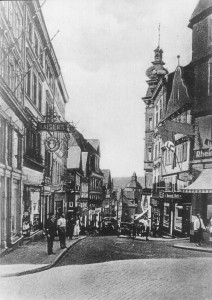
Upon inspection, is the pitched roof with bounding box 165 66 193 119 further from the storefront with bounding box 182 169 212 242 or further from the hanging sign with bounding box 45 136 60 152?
the hanging sign with bounding box 45 136 60 152

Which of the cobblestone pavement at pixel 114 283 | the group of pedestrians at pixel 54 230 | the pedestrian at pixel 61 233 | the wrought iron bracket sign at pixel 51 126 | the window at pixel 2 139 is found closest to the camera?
the cobblestone pavement at pixel 114 283

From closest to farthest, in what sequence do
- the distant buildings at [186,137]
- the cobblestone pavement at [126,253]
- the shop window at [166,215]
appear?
the cobblestone pavement at [126,253] → the distant buildings at [186,137] → the shop window at [166,215]

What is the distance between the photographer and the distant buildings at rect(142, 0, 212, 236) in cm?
1478

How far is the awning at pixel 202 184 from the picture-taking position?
1486cm

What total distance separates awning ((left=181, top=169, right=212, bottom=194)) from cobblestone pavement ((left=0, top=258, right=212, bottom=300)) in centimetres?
289

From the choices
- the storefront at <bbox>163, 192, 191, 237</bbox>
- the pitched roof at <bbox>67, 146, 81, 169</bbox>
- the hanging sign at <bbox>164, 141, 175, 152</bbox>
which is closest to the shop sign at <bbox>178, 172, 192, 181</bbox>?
the storefront at <bbox>163, 192, 191, 237</bbox>

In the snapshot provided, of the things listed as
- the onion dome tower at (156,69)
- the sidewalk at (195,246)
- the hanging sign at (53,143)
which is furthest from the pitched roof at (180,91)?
the sidewalk at (195,246)

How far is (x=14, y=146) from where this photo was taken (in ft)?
48.8

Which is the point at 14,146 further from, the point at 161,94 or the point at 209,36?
the point at 209,36

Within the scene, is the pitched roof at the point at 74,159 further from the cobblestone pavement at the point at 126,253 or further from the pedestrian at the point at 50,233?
the pedestrian at the point at 50,233

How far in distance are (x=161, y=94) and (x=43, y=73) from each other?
4251 millimetres

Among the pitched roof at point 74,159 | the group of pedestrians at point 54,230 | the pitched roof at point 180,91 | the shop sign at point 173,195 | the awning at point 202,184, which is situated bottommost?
the group of pedestrians at point 54,230

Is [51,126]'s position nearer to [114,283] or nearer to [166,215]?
[166,215]

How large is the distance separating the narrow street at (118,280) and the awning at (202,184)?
1.96m
